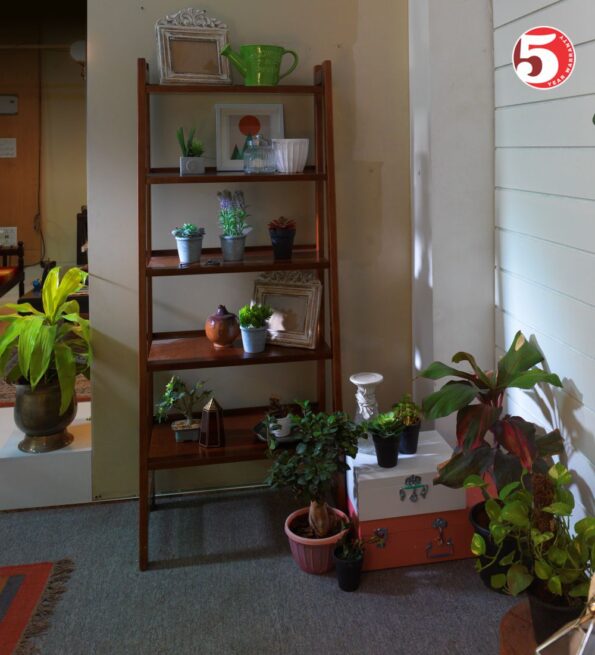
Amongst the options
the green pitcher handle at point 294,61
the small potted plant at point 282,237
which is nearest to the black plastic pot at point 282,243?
the small potted plant at point 282,237

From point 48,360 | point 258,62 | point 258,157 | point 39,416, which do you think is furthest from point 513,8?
point 39,416

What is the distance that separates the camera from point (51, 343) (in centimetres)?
302

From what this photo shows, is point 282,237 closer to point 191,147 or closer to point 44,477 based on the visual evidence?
point 191,147

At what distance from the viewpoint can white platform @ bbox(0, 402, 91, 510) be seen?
3160 millimetres

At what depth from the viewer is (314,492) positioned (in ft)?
8.46

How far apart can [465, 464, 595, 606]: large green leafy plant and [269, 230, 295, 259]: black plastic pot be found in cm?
124

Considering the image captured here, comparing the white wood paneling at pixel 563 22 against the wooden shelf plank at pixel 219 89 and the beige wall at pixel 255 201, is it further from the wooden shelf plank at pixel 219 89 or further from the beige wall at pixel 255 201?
the wooden shelf plank at pixel 219 89

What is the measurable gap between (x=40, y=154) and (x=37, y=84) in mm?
704

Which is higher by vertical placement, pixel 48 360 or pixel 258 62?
pixel 258 62

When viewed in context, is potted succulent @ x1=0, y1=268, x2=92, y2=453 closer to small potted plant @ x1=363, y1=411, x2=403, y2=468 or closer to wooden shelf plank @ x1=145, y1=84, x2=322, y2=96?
wooden shelf plank @ x1=145, y1=84, x2=322, y2=96

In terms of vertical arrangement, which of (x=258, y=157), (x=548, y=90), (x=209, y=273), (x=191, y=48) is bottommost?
(x=209, y=273)

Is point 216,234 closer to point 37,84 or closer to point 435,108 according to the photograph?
point 435,108

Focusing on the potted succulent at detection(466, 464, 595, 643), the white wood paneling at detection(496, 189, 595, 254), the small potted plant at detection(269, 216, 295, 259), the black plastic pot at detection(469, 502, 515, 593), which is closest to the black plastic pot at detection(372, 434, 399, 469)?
the black plastic pot at detection(469, 502, 515, 593)

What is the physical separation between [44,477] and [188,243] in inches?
47.8
